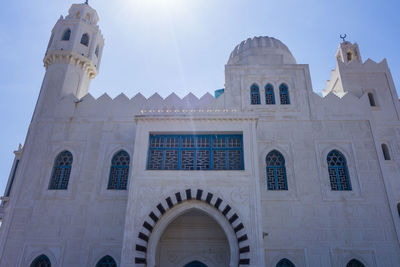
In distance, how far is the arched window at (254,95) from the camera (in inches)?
484

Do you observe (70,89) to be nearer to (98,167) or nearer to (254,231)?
(98,167)

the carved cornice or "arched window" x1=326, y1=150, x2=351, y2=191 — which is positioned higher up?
the carved cornice

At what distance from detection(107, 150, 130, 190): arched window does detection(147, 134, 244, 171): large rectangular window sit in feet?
6.41

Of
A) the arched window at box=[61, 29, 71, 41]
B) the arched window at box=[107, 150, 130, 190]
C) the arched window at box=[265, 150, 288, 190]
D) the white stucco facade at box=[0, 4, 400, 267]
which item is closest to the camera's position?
the white stucco facade at box=[0, 4, 400, 267]

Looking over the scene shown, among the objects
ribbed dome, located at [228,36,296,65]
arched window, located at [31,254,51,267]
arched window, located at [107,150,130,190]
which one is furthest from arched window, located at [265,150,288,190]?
arched window, located at [31,254,51,267]

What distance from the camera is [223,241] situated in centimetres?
1011

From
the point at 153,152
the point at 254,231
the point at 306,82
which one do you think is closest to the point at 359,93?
the point at 306,82

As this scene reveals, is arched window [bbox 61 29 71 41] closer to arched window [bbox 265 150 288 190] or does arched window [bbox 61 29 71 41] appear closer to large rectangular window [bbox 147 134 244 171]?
large rectangular window [bbox 147 134 244 171]

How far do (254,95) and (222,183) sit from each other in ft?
16.0

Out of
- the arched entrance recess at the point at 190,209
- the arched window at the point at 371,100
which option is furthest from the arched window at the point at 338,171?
the arched entrance recess at the point at 190,209

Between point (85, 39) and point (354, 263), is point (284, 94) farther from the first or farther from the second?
point (85, 39)

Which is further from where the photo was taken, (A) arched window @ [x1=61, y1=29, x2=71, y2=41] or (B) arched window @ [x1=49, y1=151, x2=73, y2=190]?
(A) arched window @ [x1=61, y1=29, x2=71, y2=41]

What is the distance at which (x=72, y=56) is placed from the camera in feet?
43.8

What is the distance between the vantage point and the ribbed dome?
43.8ft
